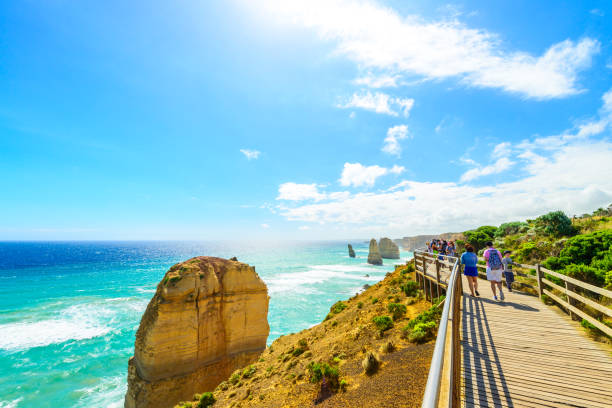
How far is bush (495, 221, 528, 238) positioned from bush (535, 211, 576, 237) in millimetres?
5463

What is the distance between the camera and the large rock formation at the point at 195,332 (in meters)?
15.1

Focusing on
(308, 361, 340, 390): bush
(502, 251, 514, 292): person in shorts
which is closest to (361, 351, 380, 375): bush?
(308, 361, 340, 390): bush

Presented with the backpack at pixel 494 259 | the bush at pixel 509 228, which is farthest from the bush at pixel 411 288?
the bush at pixel 509 228

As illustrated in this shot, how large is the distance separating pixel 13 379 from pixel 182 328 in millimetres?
20160

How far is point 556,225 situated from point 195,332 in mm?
31326

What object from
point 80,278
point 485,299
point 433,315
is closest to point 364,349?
point 433,315

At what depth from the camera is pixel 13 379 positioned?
21266 mm

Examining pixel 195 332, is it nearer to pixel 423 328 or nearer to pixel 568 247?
pixel 423 328

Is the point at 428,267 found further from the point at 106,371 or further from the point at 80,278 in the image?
the point at 80,278

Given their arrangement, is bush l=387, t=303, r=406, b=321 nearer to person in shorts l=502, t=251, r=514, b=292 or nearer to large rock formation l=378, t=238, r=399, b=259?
person in shorts l=502, t=251, r=514, b=292

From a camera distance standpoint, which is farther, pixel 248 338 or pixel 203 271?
pixel 248 338

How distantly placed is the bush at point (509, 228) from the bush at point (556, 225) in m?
5.46

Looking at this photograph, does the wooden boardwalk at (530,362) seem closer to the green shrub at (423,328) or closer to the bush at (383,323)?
the green shrub at (423,328)

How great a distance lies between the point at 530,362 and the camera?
17.3 feet
